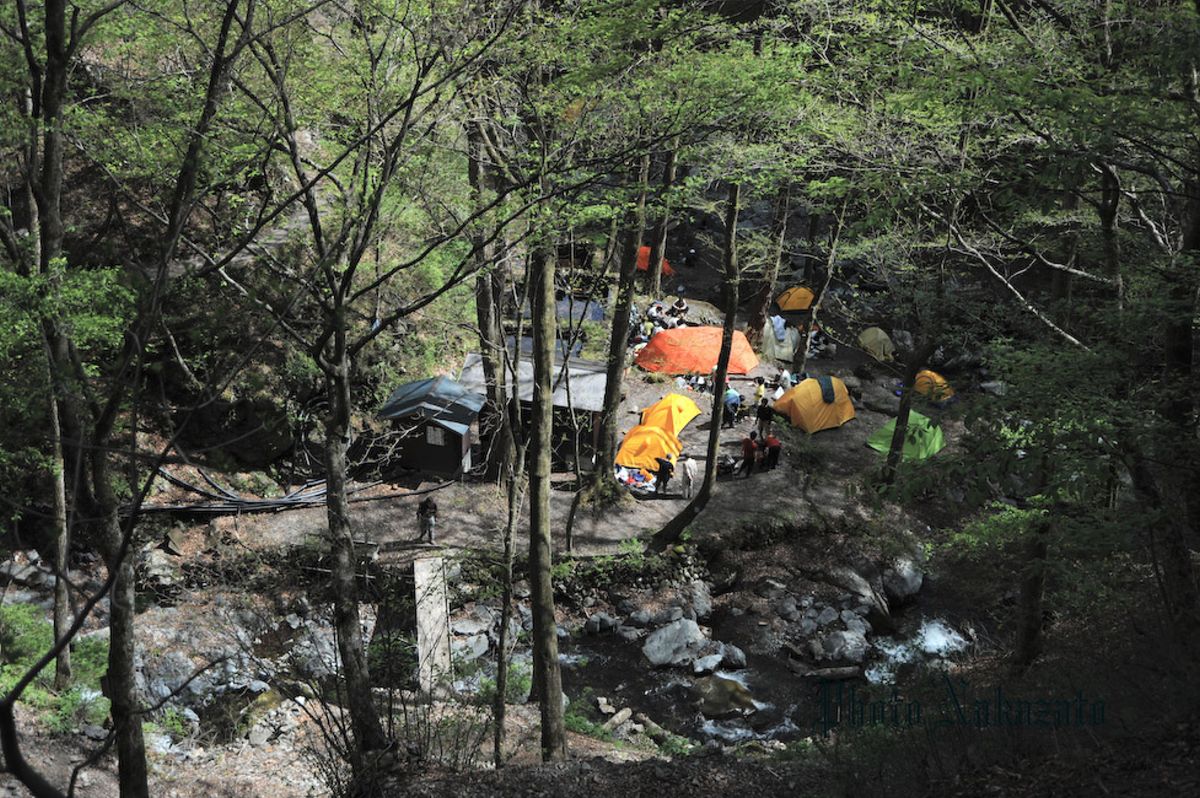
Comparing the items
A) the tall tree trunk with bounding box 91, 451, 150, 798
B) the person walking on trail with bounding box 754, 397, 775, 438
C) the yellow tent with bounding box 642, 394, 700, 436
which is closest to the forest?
the tall tree trunk with bounding box 91, 451, 150, 798

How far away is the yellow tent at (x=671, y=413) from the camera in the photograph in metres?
18.3

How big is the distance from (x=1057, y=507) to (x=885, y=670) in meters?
5.64

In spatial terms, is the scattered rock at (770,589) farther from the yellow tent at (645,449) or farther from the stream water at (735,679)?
the yellow tent at (645,449)

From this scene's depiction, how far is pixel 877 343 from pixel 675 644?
42.5ft

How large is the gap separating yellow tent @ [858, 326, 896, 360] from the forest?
3937 millimetres

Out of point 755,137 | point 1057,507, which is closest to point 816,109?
point 755,137

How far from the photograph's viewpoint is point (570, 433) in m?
17.0

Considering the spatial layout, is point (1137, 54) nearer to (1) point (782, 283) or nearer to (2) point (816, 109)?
(2) point (816, 109)

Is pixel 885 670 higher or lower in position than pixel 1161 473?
lower

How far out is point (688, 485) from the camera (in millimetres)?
17062

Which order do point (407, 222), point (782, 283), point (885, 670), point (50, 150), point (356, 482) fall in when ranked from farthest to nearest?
1. point (782, 283)
2. point (356, 482)
3. point (885, 670)
4. point (407, 222)
5. point (50, 150)

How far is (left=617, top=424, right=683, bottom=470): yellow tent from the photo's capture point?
57.0 ft

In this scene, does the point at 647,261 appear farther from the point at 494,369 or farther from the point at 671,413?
the point at 494,369

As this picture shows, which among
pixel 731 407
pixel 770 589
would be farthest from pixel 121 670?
pixel 731 407
